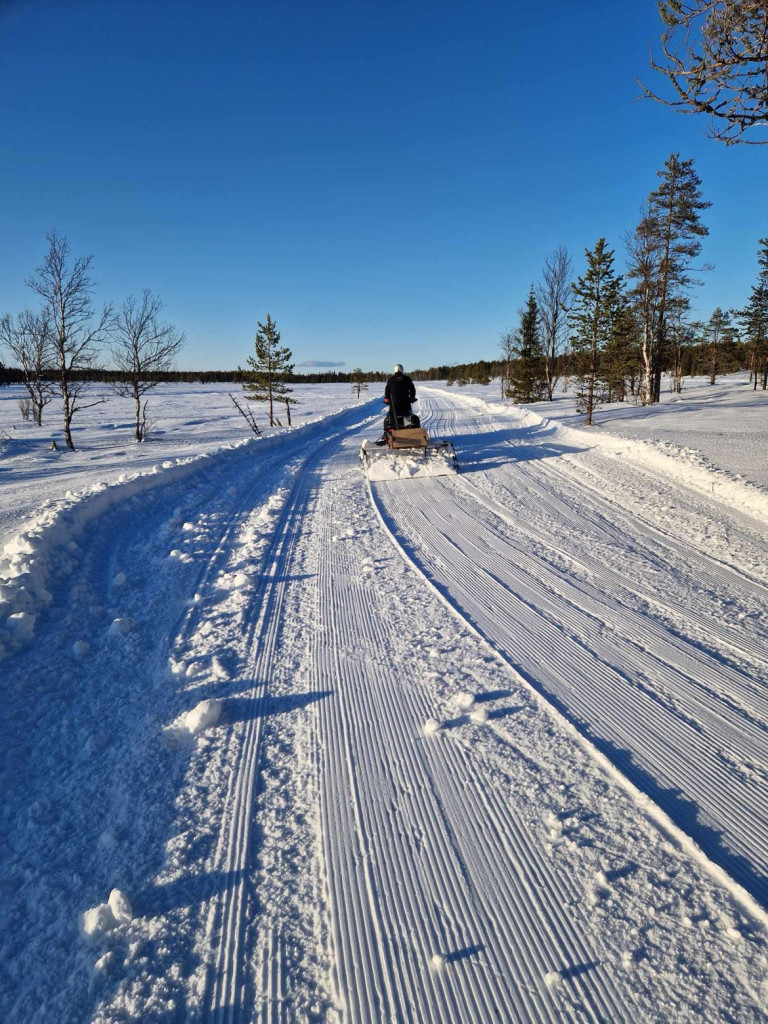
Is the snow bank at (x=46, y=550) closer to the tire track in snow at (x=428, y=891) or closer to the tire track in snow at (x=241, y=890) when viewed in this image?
the tire track in snow at (x=241, y=890)

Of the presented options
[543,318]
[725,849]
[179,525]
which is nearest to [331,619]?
[725,849]

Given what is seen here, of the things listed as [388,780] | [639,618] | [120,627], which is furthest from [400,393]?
[388,780]

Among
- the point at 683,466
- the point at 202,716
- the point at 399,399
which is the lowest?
the point at 202,716

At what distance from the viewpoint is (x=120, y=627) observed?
422 centimetres

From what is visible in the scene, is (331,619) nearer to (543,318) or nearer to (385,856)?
(385,856)

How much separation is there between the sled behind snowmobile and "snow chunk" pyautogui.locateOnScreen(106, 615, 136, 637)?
6060 millimetres

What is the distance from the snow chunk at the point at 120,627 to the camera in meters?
4.20

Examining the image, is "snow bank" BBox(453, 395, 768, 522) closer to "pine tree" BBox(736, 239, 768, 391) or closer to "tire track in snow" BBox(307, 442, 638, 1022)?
"tire track in snow" BBox(307, 442, 638, 1022)

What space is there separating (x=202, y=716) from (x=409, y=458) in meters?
7.50

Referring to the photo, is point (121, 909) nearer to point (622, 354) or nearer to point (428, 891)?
point (428, 891)

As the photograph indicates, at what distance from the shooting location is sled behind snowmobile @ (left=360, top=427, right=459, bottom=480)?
978cm

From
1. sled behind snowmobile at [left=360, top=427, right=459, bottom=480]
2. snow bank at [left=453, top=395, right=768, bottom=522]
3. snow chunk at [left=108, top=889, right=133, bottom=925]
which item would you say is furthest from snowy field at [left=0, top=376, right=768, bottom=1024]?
sled behind snowmobile at [left=360, top=427, right=459, bottom=480]

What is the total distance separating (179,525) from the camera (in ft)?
23.4

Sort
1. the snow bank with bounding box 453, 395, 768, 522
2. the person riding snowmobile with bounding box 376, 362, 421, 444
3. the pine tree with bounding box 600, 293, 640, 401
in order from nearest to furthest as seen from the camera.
Answer: the snow bank with bounding box 453, 395, 768, 522
the person riding snowmobile with bounding box 376, 362, 421, 444
the pine tree with bounding box 600, 293, 640, 401
